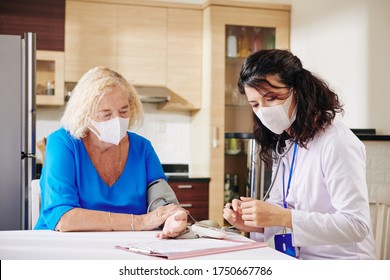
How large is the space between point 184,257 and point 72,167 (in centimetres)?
73

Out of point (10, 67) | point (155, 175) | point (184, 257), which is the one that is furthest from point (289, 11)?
point (184, 257)

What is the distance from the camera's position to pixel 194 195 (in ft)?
14.6

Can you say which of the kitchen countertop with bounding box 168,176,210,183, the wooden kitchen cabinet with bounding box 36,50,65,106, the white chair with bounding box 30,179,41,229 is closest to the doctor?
the white chair with bounding box 30,179,41,229

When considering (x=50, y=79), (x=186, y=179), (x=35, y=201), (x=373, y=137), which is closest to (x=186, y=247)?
(x=35, y=201)

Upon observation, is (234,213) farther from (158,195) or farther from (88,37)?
(88,37)

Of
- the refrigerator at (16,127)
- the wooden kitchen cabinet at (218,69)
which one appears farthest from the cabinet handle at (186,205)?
the refrigerator at (16,127)

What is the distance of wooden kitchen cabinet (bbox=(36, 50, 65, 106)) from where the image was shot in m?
4.33

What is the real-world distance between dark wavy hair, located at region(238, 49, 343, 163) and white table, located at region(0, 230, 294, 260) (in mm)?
395

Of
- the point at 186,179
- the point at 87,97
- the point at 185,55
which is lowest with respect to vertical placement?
the point at 186,179

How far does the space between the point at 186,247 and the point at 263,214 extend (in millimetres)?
214

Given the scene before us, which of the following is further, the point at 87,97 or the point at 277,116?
the point at 87,97

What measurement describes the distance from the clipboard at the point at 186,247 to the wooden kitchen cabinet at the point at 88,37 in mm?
3000

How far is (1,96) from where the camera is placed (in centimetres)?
333
